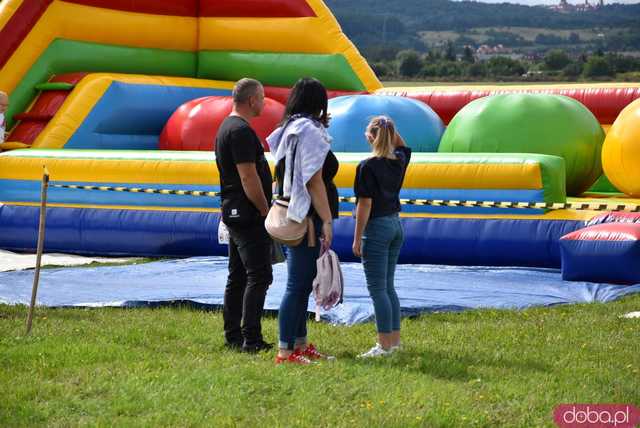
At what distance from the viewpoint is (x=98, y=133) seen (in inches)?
430

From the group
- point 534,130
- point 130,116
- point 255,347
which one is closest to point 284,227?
point 255,347

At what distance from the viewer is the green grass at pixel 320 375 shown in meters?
4.09

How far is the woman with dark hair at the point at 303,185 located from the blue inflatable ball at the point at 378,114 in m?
4.47

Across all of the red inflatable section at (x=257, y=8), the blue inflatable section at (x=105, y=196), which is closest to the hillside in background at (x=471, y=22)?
the red inflatable section at (x=257, y=8)

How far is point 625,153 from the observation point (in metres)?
8.42

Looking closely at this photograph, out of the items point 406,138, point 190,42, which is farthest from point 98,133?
point 406,138

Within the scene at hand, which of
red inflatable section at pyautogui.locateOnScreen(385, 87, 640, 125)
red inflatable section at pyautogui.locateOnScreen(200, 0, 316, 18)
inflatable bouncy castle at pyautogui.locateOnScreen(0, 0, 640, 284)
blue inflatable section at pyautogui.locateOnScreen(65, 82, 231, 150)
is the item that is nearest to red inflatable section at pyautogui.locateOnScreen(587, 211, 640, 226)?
inflatable bouncy castle at pyautogui.locateOnScreen(0, 0, 640, 284)

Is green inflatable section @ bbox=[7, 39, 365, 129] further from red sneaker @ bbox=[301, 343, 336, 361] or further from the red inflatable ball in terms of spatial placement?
red sneaker @ bbox=[301, 343, 336, 361]

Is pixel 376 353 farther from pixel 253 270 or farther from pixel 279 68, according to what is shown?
pixel 279 68

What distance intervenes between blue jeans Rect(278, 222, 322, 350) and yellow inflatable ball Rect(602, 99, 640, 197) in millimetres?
4205

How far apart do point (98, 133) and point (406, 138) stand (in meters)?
3.21

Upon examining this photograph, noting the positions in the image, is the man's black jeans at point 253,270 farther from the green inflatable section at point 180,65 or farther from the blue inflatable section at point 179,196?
the green inflatable section at point 180,65

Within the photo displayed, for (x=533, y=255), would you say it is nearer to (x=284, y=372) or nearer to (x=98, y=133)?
(x=284, y=372)

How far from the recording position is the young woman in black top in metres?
5.04
